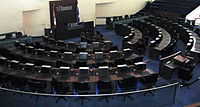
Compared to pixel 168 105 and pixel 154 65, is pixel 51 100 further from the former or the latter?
pixel 154 65

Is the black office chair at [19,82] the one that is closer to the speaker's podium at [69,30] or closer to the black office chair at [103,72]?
the black office chair at [103,72]

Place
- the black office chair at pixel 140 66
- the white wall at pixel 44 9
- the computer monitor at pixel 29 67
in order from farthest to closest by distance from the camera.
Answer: the white wall at pixel 44 9, the black office chair at pixel 140 66, the computer monitor at pixel 29 67

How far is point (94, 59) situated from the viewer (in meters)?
12.4

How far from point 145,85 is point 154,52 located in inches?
193

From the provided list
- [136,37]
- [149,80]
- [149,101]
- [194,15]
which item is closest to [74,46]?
[136,37]

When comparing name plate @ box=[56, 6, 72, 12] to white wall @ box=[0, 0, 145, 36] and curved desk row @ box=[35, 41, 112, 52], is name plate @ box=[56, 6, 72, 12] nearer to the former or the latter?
white wall @ box=[0, 0, 145, 36]

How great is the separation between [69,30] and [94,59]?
7.91 m

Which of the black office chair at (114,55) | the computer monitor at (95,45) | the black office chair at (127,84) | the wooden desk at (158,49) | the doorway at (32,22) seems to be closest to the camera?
the black office chair at (127,84)

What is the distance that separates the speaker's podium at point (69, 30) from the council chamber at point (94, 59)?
0.08 meters

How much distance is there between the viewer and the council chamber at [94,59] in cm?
966

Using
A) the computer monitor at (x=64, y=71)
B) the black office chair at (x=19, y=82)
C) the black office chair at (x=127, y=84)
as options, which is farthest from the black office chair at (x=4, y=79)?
the black office chair at (x=127, y=84)

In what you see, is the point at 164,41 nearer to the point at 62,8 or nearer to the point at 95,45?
the point at 95,45

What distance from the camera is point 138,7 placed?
26.5 meters

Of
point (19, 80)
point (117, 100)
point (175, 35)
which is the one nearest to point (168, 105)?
point (117, 100)
